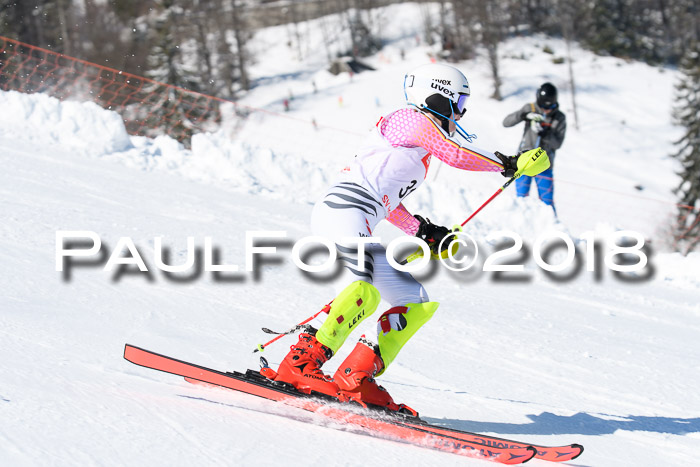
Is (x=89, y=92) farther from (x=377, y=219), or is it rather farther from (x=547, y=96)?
(x=377, y=219)

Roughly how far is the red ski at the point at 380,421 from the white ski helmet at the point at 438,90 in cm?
147

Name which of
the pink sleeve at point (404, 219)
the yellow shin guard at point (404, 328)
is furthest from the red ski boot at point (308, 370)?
the pink sleeve at point (404, 219)

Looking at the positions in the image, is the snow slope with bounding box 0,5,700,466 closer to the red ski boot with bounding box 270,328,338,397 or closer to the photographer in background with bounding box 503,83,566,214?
the red ski boot with bounding box 270,328,338,397

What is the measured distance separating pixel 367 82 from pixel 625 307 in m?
33.0

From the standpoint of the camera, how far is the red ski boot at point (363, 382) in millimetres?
3363

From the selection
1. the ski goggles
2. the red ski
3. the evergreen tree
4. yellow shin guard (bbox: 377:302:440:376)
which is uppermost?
the ski goggles

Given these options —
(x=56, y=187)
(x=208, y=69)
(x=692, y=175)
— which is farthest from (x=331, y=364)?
(x=208, y=69)

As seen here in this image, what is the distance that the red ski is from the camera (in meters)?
3.10

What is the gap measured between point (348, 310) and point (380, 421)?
1.71ft

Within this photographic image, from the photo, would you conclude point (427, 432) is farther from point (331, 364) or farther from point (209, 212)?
point (209, 212)

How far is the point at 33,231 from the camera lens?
6.29 m

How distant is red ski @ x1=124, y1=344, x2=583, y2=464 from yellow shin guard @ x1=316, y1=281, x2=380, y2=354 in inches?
11.3

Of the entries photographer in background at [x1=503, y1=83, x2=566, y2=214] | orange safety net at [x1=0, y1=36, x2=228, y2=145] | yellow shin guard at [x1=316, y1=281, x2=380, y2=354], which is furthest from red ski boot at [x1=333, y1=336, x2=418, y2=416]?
orange safety net at [x1=0, y1=36, x2=228, y2=145]

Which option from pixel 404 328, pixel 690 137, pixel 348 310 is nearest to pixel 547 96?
pixel 404 328
